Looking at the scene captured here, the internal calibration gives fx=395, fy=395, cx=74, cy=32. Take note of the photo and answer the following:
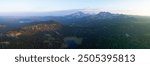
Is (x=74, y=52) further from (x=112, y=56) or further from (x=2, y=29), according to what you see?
(x=2, y=29)

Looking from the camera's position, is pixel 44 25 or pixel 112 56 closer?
pixel 112 56

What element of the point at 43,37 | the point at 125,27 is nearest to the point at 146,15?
the point at 125,27

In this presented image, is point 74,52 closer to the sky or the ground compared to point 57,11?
closer to the ground

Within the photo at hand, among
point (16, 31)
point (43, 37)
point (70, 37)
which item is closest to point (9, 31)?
point (16, 31)

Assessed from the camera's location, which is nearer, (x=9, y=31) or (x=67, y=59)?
(x=67, y=59)

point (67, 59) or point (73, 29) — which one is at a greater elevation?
point (73, 29)

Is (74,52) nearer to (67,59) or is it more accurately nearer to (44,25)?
(67,59)
